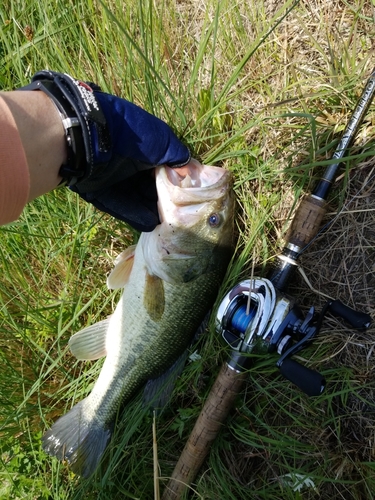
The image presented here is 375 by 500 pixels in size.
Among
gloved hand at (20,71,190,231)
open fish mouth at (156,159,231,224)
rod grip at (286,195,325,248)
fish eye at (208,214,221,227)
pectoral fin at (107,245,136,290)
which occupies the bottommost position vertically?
pectoral fin at (107,245,136,290)

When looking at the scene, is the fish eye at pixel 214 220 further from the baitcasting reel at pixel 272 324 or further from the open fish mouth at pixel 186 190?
the baitcasting reel at pixel 272 324

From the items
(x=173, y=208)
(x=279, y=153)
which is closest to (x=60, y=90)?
(x=173, y=208)

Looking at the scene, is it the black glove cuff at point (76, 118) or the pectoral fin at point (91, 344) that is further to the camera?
the pectoral fin at point (91, 344)

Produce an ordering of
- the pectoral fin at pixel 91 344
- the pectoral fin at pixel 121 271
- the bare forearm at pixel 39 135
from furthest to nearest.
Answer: the pectoral fin at pixel 91 344
the pectoral fin at pixel 121 271
the bare forearm at pixel 39 135

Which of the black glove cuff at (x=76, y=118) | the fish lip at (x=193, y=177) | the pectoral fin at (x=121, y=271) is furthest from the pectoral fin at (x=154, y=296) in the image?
the black glove cuff at (x=76, y=118)

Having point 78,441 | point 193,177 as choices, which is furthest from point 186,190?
point 78,441

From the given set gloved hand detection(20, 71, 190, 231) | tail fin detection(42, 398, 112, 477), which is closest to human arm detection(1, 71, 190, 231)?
gloved hand detection(20, 71, 190, 231)

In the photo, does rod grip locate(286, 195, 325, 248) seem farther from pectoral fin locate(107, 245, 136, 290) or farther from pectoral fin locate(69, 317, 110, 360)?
pectoral fin locate(69, 317, 110, 360)
